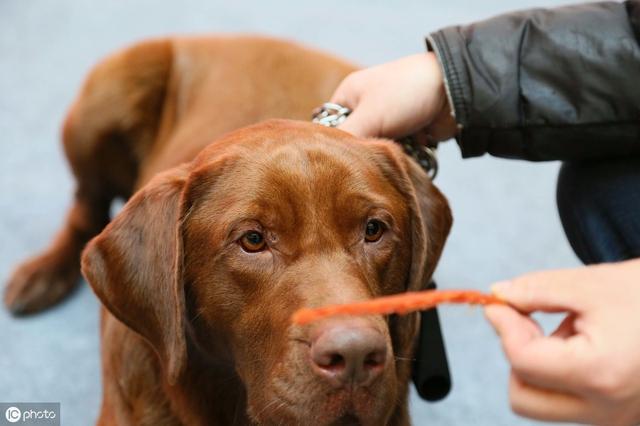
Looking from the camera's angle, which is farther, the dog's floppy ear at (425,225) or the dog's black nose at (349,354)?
the dog's floppy ear at (425,225)

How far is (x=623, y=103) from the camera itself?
225 cm

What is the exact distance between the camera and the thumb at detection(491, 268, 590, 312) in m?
1.34

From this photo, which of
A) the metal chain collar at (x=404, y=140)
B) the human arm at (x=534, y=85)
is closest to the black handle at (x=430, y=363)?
the metal chain collar at (x=404, y=140)

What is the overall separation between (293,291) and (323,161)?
0.32m

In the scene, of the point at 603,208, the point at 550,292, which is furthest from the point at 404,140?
the point at 550,292

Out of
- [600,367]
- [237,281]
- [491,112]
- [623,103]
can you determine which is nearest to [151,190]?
[237,281]

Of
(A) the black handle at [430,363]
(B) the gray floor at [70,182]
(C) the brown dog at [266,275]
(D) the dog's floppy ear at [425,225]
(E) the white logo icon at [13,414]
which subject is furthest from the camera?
(B) the gray floor at [70,182]

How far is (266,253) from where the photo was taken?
185cm

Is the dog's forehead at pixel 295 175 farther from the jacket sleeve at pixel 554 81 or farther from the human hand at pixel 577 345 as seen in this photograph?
the human hand at pixel 577 345

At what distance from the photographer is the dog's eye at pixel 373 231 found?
6.32 feet

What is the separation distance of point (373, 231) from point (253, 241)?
0.92 ft

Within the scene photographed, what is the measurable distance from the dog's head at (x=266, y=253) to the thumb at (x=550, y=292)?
14.2 inches

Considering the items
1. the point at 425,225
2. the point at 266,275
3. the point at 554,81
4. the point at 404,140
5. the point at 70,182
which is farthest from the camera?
the point at 70,182

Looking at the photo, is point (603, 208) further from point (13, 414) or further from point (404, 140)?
point (13, 414)
